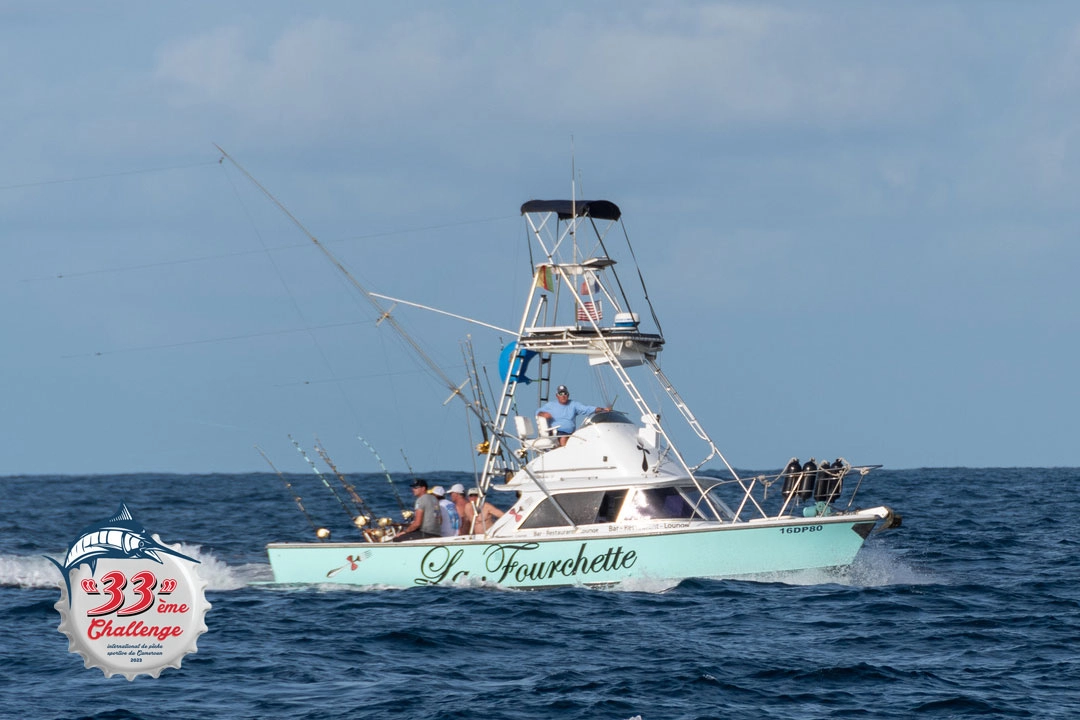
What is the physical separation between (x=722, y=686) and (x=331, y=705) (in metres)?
Result: 3.83

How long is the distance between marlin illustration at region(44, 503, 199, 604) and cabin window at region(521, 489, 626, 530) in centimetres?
832

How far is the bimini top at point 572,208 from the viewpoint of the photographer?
71.7 feet

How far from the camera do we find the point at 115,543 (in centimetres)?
1327

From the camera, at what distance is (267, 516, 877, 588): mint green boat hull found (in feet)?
64.7

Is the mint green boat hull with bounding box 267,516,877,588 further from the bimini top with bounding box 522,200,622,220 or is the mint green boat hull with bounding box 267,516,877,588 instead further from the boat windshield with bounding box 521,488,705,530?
the bimini top with bounding box 522,200,622,220

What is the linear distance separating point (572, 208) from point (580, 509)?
4.70m

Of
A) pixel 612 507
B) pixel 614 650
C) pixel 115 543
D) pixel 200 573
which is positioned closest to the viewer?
pixel 115 543

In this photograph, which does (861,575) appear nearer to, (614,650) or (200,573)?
(614,650)

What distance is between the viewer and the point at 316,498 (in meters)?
59.8

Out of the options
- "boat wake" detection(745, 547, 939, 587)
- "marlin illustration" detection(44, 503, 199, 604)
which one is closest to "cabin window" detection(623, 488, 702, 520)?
"boat wake" detection(745, 547, 939, 587)

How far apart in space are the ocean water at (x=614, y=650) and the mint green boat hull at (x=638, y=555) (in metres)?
0.25

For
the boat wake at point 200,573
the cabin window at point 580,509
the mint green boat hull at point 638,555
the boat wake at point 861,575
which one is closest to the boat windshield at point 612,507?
the cabin window at point 580,509

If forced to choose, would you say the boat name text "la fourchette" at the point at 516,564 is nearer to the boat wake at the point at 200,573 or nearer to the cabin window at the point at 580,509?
the cabin window at the point at 580,509

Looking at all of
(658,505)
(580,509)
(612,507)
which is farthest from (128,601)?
(658,505)
